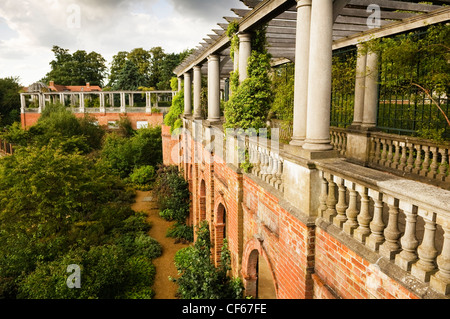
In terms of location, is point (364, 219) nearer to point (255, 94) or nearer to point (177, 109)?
point (255, 94)

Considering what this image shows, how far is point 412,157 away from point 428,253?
4916 millimetres

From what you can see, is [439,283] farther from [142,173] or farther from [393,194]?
[142,173]

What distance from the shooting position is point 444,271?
8.09 feet

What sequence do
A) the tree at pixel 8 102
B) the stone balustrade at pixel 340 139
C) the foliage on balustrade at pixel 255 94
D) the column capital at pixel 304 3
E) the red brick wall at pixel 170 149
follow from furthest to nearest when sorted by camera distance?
the tree at pixel 8 102
the red brick wall at pixel 170 149
the stone balustrade at pixel 340 139
the foliage on balustrade at pixel 255 94
the column capital at pixel 304 3

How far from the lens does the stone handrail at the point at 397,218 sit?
251cm

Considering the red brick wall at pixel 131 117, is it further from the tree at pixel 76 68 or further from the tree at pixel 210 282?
the tree at pixel 210 282

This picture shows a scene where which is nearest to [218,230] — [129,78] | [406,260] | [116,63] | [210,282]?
[210,282]

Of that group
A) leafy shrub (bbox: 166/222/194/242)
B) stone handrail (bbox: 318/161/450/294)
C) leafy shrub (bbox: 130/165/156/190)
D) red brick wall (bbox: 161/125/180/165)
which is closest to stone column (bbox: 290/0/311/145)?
stone handrail (bbox: 318/161/450/294)

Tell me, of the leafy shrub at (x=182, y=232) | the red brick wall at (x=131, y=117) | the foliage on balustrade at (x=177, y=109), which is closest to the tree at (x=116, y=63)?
the red brick wall at (x=131, y=117)

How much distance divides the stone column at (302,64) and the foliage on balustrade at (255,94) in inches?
95.0

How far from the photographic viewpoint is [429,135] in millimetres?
6672
